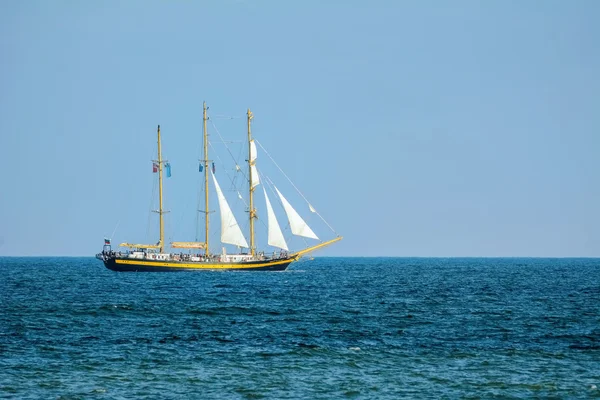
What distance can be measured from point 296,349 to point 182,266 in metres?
85.7

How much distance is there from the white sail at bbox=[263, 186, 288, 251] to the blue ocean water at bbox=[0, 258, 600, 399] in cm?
5505

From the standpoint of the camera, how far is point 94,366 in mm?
36312

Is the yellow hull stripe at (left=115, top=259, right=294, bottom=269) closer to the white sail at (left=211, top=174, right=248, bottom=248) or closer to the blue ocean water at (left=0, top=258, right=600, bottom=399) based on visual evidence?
the white sail at (left=211, top=174, right=248, bottom=248)

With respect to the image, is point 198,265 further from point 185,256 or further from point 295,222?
point 295,222

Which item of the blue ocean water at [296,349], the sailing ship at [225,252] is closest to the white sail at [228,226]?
the sailing ship at [225,252]

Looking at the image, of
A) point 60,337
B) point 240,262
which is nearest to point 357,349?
point 60,337

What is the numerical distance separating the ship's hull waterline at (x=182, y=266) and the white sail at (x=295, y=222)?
530 centimetres

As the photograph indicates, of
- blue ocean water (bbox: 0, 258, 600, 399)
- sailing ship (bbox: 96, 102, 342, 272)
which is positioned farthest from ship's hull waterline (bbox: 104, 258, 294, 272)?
blue ocean water (bbox: 0, 258, 600, 399)

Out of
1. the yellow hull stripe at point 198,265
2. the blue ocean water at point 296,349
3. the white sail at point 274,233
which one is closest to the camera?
the blue ocean water at point 296,349

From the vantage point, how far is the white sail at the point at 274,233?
126494mm

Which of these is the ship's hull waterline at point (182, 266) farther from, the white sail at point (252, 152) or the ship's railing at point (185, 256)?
the white sail at point (252, 152)

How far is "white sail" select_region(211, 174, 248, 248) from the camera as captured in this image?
416ft

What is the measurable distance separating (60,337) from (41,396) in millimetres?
15080

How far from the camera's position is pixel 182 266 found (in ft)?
411
